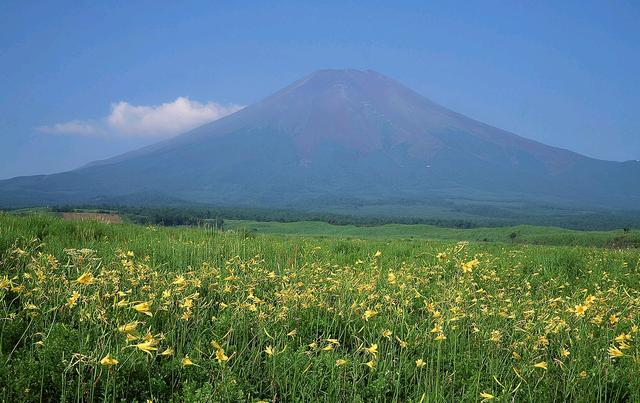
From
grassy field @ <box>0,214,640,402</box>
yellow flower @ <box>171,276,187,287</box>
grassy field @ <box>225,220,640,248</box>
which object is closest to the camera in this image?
grassy field @ <box>0,214,640,402</box>

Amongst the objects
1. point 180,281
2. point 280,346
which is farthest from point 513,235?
point 180,281

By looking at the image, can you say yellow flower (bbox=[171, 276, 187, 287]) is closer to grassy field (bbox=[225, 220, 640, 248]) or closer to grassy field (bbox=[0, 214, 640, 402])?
grassy field (bbox=[0, 214, 640, 402])

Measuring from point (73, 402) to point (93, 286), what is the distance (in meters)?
1.64

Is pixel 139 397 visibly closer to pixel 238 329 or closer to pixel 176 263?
pixel 238 329

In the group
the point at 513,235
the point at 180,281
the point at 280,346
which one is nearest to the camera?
the point at 180,281

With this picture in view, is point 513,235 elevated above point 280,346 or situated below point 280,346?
below

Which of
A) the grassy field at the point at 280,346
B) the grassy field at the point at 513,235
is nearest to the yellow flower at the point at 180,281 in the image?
the grassy field at the point at 280,346

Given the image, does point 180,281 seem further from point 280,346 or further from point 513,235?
point 513,235

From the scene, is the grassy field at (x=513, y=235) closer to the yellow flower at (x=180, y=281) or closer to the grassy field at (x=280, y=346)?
the grassy field at (x=280, y=346)

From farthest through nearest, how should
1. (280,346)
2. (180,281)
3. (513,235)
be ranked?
1. (513,235)
2. (280,346)
3. (180,281)

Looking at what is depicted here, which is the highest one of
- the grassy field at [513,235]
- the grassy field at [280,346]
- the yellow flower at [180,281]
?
the yellow flower at [180,281]

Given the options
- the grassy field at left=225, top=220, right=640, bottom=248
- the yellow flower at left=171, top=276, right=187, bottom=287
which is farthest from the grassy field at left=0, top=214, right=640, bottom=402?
the grassy field at left=225, top=220, right=640, bottom=248

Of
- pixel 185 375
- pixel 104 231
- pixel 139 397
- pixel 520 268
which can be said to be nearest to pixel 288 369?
pixel 185 375

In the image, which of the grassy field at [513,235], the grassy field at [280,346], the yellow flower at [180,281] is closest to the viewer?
the grassy field at [280,346]
